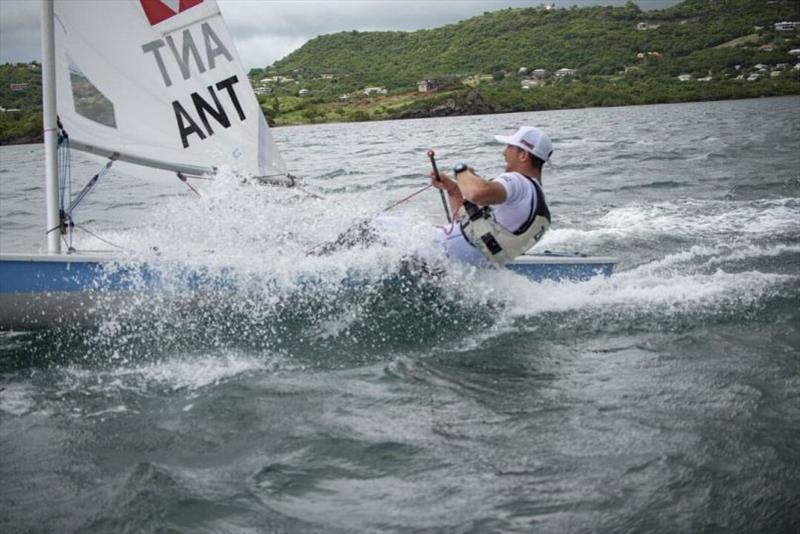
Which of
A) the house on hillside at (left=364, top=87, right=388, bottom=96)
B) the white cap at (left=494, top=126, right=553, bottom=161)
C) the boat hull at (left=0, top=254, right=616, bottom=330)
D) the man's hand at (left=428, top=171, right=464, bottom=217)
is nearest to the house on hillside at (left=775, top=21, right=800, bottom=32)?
the house on hillside at (left=364, top=87, right=388, bottom=96)

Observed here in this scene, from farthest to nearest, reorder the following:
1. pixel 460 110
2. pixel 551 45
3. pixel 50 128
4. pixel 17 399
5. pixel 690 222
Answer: pixel 551 45
pixel 460 110
pixel 690 222
pixel 50 128
pixel 17 399

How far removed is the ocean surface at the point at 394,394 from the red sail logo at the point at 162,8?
4.55 feet

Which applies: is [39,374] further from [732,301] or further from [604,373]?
[732,301]

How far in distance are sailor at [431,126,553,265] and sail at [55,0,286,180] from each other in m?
2.09

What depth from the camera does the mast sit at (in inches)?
215

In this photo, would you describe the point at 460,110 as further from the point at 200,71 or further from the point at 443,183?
the point at 443,183

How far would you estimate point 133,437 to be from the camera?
11.5ft

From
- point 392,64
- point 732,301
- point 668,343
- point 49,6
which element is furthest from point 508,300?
point 392,64

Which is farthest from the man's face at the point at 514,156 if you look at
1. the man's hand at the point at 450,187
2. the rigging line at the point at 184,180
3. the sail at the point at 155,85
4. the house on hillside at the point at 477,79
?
the house on hillside at the point at 477,79

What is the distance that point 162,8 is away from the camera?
18.8 ft

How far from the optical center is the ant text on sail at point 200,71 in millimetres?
5887

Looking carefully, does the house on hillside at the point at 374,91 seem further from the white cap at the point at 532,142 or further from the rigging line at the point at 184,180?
the white cap at the point at 532,142

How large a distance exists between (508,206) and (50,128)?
354 cm

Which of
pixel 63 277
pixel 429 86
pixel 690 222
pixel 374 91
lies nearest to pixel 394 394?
pixel 63 277
